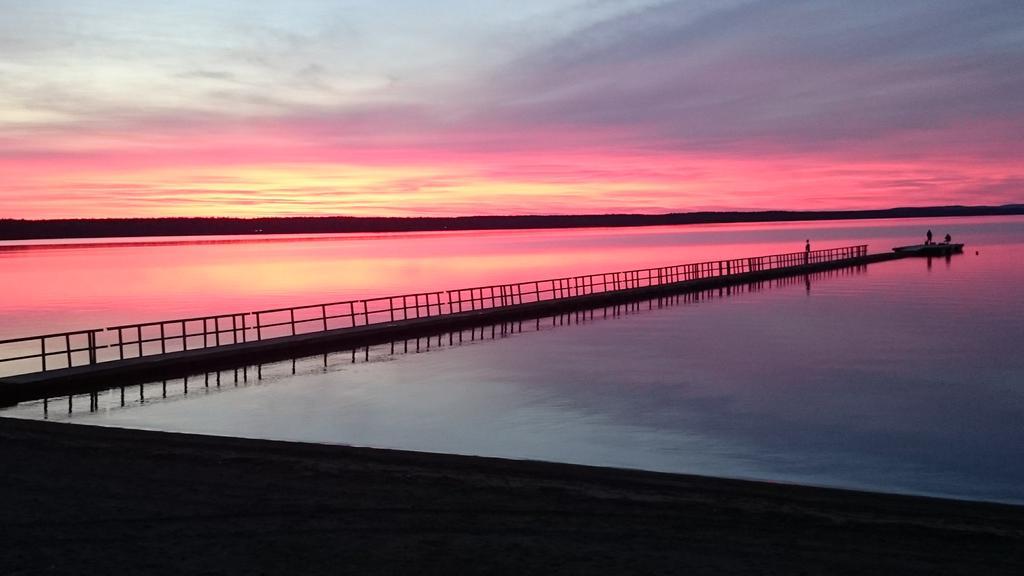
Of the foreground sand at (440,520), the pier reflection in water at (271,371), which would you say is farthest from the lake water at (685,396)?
the foreground sand at (440,520)

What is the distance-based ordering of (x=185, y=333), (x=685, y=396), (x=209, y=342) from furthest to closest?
1. (x=209, y=342)
2. (x=185, y=333)
3. (x=685, y=396)

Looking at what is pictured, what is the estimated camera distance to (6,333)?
180 ft

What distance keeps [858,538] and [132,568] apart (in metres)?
8.15

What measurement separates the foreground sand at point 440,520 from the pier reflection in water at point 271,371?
985 cm

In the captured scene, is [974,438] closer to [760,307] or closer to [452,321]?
[452,321]

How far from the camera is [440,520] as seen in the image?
11.0m

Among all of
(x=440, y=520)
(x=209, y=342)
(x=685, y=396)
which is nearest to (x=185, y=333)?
(x=209, y=342)

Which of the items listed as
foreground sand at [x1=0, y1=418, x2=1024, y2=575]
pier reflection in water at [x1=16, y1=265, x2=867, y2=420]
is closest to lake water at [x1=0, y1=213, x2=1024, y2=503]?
pier reflection in water at [x1=16, y1=265, x2=867, y2=420]

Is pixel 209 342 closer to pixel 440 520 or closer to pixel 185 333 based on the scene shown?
pixel 185 333

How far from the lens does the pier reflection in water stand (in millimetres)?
24191

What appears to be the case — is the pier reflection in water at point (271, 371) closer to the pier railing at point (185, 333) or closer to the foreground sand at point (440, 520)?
the pier railing at point (185, 333)

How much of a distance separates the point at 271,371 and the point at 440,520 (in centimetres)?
2194

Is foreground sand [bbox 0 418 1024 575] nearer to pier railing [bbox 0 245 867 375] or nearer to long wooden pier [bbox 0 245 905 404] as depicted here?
long wooden pier [bbox 0 245 905 404]

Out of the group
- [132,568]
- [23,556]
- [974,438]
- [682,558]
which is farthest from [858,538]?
[974,438]
